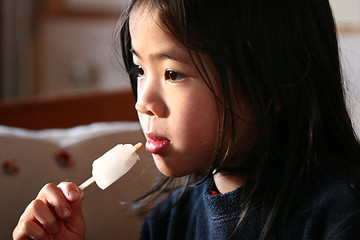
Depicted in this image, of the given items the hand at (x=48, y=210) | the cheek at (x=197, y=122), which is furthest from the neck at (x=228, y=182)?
the hand at (x=48, y=210)

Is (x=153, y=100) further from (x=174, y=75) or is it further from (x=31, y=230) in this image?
(x=31, y=230)

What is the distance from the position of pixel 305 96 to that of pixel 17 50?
262 cm

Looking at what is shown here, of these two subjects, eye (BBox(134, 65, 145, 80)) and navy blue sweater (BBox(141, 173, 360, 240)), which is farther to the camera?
eye (BBox(134, 65, 145, 80))

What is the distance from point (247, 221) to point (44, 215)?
13.1 inches

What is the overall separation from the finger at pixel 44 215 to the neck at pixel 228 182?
0.28m

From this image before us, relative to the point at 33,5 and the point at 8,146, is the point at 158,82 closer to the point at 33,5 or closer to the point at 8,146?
the point at 8,146

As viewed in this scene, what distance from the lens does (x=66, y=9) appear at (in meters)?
3.14

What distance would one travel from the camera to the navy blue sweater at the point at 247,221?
755mm

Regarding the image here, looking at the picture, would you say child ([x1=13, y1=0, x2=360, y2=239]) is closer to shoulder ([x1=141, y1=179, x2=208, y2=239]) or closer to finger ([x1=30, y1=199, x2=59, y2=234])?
finger ([x1=30, y1=199, x2=59, y2=234])

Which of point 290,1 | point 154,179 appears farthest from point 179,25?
point 154,179

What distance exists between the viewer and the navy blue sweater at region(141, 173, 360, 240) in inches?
29.7

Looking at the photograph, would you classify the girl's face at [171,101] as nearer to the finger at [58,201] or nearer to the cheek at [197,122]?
the cheek at [197,122]

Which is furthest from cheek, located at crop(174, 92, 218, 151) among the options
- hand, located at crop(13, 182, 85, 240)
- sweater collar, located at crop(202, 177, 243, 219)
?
hand, located at crop(13, 182, 85, 240)

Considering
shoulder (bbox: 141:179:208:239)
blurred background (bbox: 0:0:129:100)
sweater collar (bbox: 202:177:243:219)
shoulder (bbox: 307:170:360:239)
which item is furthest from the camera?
blurred background (bbox: 0:0:129:100)
